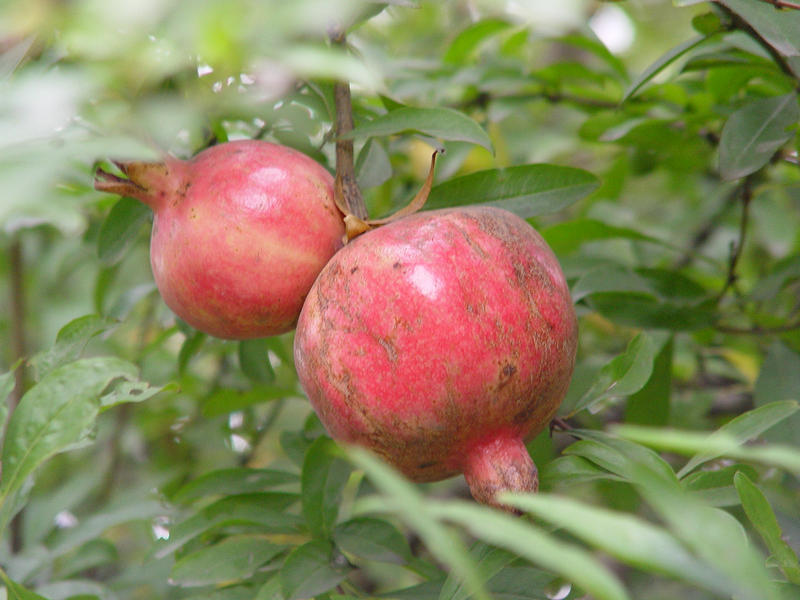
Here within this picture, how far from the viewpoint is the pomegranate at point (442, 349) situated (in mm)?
772

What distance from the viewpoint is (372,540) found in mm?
1087

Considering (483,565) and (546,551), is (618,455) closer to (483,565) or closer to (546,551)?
(483,565)

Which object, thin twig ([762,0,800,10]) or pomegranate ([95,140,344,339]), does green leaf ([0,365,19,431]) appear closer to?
pomegranate ([95,140,344,339])

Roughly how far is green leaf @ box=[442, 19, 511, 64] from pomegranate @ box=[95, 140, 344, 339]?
0.76m

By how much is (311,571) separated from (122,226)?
1.75ft

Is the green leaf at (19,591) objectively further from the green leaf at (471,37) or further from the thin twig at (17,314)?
the green leaf at (471,37)

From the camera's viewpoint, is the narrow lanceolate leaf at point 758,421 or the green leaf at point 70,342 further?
the green leaf at point 70,342

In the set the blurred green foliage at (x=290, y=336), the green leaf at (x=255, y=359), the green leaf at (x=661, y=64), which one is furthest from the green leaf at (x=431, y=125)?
the green leaf at (x=255, y=359)

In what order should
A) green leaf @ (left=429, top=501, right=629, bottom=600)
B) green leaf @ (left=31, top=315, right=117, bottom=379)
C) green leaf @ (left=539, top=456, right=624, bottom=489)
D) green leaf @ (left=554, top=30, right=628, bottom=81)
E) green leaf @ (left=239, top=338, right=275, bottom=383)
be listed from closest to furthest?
green leaf @ (left=429, top=501, right=629, bottom=600) → green leaf @ (left=539, top=456, right=624, bottom=489) → green leaf @ (left=31, top=315, right=117, bottom=379) → green leaf @ (left=239, top=338, right=275, bottom=383) → green leaf @ (left=554, top=30, right=628, bottom=81)

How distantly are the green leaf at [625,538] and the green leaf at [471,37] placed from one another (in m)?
1.30

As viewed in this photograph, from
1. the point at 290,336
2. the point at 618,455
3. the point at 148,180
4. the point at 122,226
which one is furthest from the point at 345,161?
the point at 290,336

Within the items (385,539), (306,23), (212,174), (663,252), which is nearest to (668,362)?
(663,252)

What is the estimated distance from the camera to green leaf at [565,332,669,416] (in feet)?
3.11

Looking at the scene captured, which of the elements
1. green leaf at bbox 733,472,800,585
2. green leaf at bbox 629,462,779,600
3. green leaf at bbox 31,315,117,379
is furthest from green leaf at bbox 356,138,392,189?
green leaf at bbox 629,462,779,600
